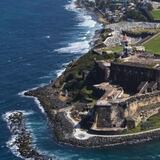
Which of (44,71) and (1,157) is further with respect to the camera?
(44,71)

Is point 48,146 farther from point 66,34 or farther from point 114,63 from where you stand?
point 66,34

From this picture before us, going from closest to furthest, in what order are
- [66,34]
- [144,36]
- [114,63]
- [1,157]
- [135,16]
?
1. [1,157]
2. [114,63]
3. [144,36]
4. [66,34]
5. [135,16]

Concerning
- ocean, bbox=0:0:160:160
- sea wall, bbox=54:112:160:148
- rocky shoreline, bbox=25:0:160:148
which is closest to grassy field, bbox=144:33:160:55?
ocean, bbox=0:0:160:160

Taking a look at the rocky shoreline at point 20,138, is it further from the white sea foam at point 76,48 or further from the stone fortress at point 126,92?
the white sea foam at point 76,48

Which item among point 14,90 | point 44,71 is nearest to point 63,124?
point 14,90

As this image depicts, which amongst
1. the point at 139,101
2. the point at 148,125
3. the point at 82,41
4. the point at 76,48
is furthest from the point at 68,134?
the point at 82,41

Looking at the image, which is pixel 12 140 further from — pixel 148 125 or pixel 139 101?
pixel 139 101

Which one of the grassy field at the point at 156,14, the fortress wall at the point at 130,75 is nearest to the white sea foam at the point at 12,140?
the fortress wall at the point at 130,75
